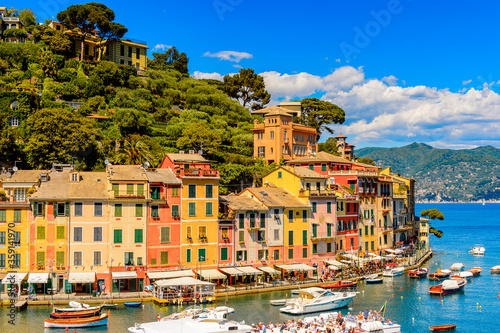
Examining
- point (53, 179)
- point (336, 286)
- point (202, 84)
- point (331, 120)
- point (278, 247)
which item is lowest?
point (336, 286)

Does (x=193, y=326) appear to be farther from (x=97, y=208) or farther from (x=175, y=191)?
(x=175, y=191)

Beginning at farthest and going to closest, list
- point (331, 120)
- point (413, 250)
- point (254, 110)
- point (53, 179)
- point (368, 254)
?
point (254, 110), point (331, 120), point (413, 250), point (368, 254), point (53, 179)

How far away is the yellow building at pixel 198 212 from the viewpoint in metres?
58.2

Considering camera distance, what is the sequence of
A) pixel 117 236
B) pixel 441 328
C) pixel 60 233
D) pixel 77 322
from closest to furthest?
pixel 77 322
pixel 441 328
pixel 60 233
pixel 117 236

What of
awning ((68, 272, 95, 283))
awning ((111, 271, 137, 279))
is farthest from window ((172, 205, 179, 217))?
awning ((68, 272, 95, 283))

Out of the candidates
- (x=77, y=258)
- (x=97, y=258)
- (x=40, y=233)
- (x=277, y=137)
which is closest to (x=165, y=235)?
(x=97, y=258)

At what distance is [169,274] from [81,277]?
333 inches

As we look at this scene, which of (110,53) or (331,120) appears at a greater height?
(110,53)

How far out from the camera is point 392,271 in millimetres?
72438

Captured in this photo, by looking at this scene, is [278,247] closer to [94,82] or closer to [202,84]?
→ [94,82]

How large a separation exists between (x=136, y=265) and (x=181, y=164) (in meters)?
11.7

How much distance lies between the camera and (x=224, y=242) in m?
60.3

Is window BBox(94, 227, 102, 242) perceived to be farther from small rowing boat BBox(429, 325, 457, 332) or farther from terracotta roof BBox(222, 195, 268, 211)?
small rowing boat BBox(429, 325, 457, 332)

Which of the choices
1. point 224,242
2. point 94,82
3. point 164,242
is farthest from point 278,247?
point 94,82
